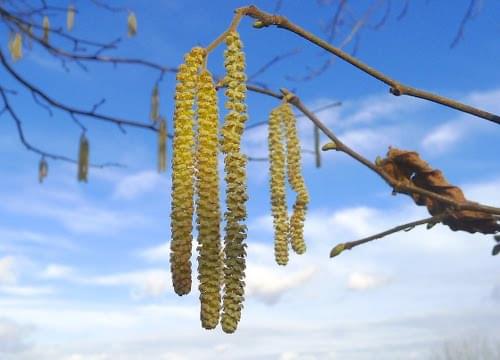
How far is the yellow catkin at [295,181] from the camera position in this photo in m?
2.01

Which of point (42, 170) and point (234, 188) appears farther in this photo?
point (42, 170)

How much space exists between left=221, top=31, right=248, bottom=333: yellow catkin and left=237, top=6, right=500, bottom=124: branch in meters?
0.09

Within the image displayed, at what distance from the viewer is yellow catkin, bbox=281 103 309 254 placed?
2.01m

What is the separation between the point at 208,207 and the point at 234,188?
2.1 inches

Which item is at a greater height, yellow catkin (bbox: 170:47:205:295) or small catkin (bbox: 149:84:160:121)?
small catkin (bbox: 149:84:160:121)

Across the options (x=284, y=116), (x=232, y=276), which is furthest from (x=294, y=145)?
(x=232, y=276)

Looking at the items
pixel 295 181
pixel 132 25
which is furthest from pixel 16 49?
pixel 295 181

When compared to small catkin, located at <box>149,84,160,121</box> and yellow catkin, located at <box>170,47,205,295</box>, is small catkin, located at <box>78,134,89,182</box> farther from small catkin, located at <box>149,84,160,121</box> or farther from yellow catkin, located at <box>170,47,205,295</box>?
yellow catkin, located at <box>170,47,205,295</box>

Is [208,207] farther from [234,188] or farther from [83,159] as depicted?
[83,159]

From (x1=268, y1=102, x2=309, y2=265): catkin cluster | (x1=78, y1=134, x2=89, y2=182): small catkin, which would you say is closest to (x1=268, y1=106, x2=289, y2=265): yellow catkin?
(x1=268, y1=102, x2=309, y2=265): catkin cluster

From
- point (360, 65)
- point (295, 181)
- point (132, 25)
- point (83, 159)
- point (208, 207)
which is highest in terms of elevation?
point (132, 25)

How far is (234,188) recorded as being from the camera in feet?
3.79

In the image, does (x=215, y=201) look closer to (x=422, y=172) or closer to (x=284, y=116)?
(x=422, y=172)

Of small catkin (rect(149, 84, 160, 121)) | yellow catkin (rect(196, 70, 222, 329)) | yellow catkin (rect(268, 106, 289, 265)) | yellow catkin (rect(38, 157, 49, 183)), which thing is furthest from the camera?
yellow catkin (rect(38, 157, 49, 183))
